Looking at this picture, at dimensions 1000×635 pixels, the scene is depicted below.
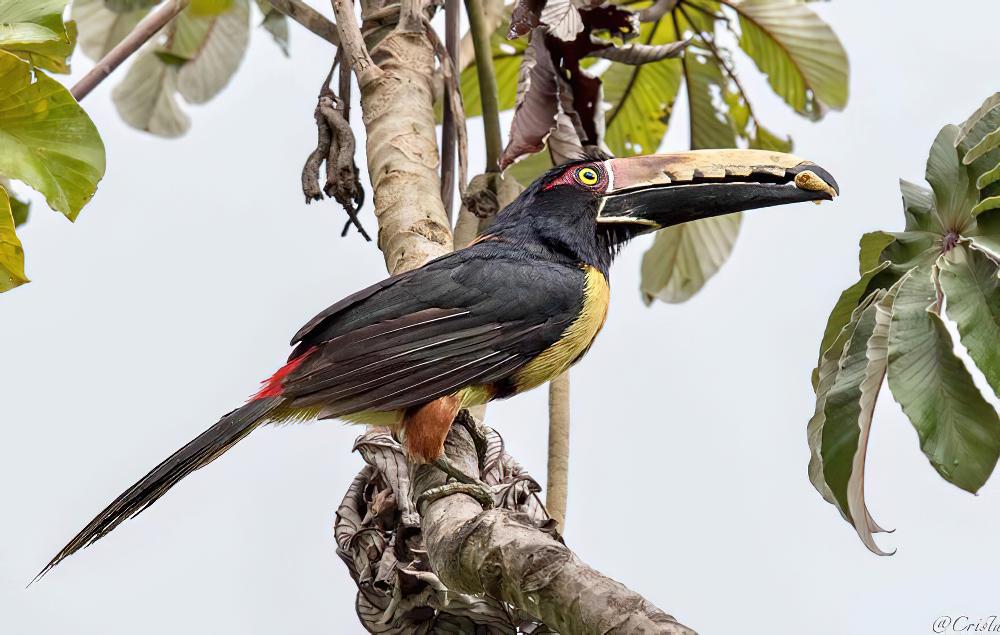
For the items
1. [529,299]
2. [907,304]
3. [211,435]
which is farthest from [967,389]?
[211,435]

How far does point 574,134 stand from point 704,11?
108cm

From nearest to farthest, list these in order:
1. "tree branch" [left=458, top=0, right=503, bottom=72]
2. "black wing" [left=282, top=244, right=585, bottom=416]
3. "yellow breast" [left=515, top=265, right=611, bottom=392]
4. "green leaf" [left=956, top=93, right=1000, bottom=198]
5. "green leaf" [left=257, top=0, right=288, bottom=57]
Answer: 1. "green leaf" [left=956, top=93, right=1000, bottom=198]
2. "black wing" [left=282, top=244, right=585, bottom=416]
3. "yellow breast" [left=515, top=265, right=611, bottom=392]
4. "tree branch" [left=458, top=0, right=503, bottom=72]
5. "green leaf" [left=257, top=0, right=288, bottom=57]

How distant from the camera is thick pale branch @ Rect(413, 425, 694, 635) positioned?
5.22ft

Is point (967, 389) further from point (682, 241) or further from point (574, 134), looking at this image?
point (682, 241)

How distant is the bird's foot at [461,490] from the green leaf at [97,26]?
320 centimetres

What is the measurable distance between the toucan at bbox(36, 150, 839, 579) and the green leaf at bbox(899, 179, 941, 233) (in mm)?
354

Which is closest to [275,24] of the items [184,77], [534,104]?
[184,77]

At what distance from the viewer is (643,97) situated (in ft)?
14.1

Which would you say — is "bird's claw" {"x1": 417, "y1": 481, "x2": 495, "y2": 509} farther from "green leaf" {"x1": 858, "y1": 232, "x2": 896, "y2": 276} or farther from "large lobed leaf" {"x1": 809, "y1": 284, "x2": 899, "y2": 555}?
"green leaf" {"x1": 858, "y1": 232, "x2": 896, "y2": 276}

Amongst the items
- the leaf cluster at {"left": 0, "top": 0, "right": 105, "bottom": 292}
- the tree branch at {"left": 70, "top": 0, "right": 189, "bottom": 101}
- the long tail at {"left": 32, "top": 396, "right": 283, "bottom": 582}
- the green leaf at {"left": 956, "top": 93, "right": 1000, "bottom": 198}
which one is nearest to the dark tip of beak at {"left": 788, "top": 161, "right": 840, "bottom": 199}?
the green leaf at {"left": 956, "top": 93, "right": 1000, "bottom": 198}

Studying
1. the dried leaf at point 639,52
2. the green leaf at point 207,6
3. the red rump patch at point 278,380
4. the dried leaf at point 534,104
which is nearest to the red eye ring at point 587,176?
the dried leaf at point 534,104

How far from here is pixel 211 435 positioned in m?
2.43

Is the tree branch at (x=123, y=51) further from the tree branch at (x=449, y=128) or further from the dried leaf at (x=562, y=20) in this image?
the dried leaf at (x=562, y=20)

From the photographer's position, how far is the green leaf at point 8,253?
2383 millimetres
